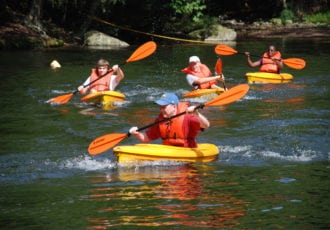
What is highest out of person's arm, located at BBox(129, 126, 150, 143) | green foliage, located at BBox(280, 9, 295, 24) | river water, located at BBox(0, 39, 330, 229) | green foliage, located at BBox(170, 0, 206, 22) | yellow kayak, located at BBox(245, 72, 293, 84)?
green foliage, located at BBox(170, 0, 206, 22)

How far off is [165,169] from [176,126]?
23.3 inches

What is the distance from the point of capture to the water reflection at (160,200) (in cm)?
750

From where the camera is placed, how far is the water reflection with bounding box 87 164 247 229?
7.50m

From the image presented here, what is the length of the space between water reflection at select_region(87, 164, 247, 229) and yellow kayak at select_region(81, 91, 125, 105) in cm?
625

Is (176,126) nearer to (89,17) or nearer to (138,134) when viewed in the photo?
(138,134)

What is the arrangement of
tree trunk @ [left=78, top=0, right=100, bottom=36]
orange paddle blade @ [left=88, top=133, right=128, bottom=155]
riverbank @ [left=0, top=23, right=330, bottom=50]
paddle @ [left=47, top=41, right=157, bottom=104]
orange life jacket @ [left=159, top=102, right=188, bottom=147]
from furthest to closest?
tree trunk @ [left=78, top=0, right=100, bottom=36], riverbank @ [left=0, top=23, right=330, bottom=50], paddle @ [left=47, top=41, right=157, bottom=104], orange paddle blade @ [left=88, top=133, right=128, bottom=155], orange life jacket @ [left=159, top=102, right=188, bottom=147]

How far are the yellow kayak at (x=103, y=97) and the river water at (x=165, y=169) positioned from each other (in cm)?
30

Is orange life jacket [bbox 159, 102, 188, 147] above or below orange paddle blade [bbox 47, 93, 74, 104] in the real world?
above

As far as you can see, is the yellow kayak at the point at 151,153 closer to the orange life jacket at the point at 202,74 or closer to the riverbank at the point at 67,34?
the orange life jacket at the point at 202,74

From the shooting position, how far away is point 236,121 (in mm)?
13961

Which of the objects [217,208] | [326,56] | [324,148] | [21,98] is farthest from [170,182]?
[326,56]

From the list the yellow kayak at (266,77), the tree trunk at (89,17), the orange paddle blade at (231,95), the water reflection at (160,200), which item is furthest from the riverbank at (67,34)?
the water reflection at (160,200)

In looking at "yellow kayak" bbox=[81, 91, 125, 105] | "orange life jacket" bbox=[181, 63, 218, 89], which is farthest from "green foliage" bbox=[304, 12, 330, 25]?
"yellow kayak" bbox=[81, 91, 125, 105]

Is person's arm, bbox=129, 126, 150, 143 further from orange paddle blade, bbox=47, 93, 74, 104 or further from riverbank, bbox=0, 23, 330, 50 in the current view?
riverbank, bbox=0, 23, 330, 50
